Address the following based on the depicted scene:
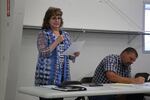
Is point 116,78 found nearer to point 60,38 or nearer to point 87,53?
point 60,38

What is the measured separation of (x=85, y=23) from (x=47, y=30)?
1.47 metres

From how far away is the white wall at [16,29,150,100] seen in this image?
417 centimetres

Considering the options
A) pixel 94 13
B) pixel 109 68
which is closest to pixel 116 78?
pixel 109 68

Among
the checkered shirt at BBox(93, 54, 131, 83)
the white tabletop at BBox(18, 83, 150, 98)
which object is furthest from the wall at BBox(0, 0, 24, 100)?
the white tabletop at BBox(18, 83, 150, 98)

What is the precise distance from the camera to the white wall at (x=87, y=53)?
13.7ft

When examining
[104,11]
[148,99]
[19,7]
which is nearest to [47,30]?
[19,7]

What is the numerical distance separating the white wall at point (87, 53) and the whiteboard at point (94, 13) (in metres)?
0.18

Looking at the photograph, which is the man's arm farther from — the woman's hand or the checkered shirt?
the woman's hand

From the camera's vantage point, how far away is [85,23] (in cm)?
446

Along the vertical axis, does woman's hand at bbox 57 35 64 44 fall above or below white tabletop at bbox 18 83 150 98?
above

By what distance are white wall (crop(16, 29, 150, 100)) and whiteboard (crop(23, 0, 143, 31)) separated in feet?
0.58

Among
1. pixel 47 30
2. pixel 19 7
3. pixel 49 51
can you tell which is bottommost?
pixel 49 51

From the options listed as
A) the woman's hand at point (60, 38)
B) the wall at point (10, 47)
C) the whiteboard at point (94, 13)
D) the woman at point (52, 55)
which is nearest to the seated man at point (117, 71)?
the woman at point (52, 55)

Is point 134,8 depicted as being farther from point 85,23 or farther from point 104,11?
point 85,23
